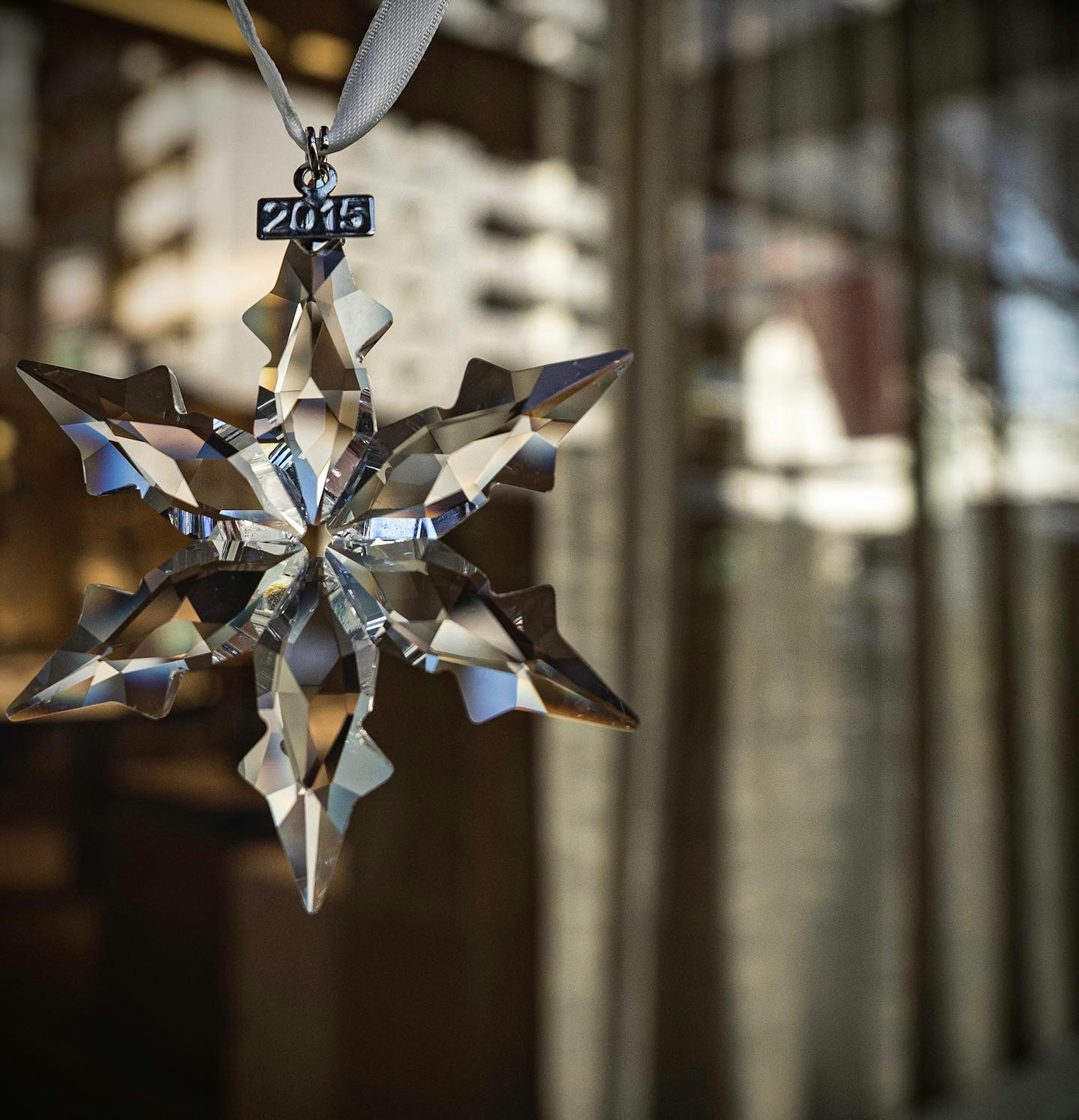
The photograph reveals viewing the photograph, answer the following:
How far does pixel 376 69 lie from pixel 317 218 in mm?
75

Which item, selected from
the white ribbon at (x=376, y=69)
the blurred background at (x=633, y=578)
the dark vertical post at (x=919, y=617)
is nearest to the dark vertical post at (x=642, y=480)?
the blurred background at (x=633, y=578)

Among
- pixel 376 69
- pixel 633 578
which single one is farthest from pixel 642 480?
pixel 376 69

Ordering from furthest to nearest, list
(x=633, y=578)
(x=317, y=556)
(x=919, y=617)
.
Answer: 1. (x=919, y=617)
2. (x=633, y=578)
3. (x=317, y=556)

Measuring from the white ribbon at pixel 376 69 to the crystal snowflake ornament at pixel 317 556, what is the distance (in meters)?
0.07

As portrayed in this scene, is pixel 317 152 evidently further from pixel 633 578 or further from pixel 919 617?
pixel 919 617

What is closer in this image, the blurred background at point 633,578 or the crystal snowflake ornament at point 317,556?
the crystal snowflake ornament at point 317,556

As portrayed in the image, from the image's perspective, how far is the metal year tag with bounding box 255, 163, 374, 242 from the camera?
0.33 m

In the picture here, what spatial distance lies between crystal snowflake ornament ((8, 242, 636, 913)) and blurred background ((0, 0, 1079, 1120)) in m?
0.73

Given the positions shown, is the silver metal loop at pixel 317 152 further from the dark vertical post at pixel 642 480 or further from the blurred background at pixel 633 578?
the dark vertical post at pixel 642 480

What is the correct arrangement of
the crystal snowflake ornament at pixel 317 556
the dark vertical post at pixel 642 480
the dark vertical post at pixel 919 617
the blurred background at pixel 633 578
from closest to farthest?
the crystal snowflake ornament at pixel 317 556, the blurred background at pixel 633 578, the dark vertical post at pixel 642 480, the dark vertical post at pixel 919 617

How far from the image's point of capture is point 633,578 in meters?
1.34

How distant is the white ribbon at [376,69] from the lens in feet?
1.18

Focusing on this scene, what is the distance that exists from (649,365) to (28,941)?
911 mm

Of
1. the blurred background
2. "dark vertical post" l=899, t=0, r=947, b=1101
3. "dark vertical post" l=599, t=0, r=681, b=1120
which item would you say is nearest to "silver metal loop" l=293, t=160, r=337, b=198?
the blurred background
